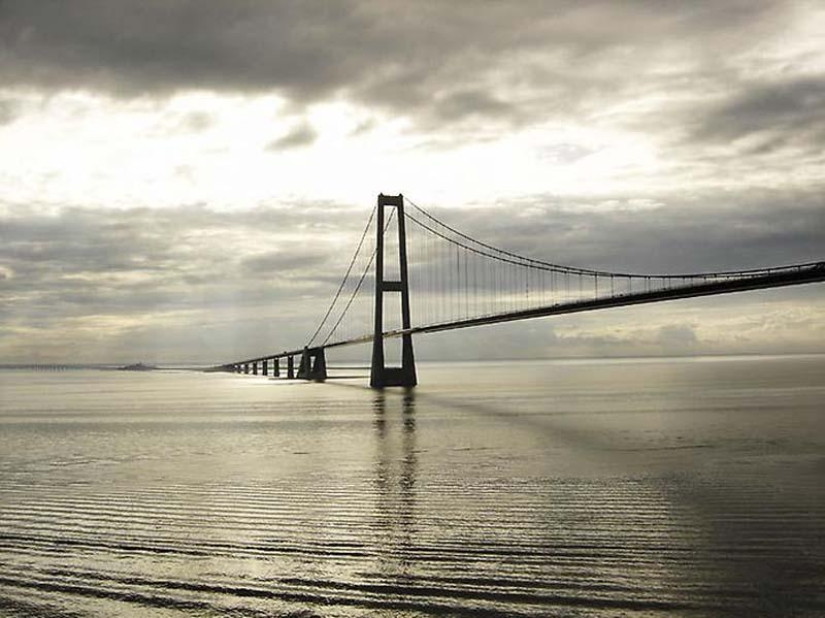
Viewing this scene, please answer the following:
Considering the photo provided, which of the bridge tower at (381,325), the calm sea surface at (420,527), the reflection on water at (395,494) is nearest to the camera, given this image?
the calm sea surface at (420,527)

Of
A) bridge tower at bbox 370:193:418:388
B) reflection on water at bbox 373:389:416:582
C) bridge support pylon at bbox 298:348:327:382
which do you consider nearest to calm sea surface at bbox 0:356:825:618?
reflection on water at bbox 373:389:416:582

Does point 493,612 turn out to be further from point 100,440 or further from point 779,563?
point 100,440

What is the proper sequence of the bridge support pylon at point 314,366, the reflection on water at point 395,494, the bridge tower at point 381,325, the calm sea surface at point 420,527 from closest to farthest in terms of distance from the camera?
1. the calm sea surface at point 420,527
2. the reflection on water at point 395,494
3. the bridge tower at point 381,325
4. the bridge support pylon at point 314,366

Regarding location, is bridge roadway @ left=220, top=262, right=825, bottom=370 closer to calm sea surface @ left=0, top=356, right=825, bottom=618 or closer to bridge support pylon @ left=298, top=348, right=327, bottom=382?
calm sea surface @ left=0, top=356, right=825, bottom=618

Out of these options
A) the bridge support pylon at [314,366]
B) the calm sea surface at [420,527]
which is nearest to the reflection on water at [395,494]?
the calm sea surface at [420,527]

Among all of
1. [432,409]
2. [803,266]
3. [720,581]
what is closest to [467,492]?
[720,581]

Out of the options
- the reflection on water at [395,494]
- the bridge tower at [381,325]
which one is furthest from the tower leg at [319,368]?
the reflection on water at [395,494]

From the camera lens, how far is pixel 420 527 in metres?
10.1

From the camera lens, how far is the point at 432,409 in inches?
1490

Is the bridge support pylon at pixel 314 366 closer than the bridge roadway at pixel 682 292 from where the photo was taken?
No

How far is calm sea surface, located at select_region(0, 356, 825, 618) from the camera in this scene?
22.9 ft

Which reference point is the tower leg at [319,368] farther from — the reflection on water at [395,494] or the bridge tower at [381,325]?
the reflection on water at [395,494]

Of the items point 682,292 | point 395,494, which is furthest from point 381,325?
point 395,494

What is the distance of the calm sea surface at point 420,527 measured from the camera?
22.9ft
